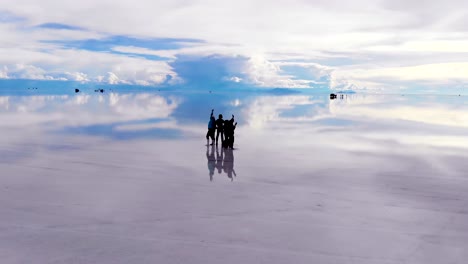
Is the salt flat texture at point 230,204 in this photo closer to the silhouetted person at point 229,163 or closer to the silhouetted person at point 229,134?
the silhouetted person at point 229,163

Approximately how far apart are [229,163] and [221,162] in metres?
0.35

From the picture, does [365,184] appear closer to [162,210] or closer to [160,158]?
[162,210]

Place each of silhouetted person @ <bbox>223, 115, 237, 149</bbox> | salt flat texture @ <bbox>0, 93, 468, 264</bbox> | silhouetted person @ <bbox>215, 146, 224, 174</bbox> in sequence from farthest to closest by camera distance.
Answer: silhouetted person @ <bbox>223, 115, 237, 149</bbox> < silhouetted person @ <bbox>215, 146, 224, 174</bbox> < salt flat texture @ <bbox>0, 93, 468, 264</bbox>

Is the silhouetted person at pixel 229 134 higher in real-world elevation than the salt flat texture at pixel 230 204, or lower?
higher

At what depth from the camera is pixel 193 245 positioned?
354 inches

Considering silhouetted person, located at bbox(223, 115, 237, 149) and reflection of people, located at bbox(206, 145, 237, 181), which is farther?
silhouetted person, located at bbox(223, 115, 237, 149)

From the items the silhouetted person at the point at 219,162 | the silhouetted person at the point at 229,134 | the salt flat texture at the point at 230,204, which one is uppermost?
the silhouetted person at the point at 229,134

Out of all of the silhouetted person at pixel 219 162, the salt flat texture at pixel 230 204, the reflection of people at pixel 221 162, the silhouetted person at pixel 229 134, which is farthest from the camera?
the silhouetted person at pixel 229 134

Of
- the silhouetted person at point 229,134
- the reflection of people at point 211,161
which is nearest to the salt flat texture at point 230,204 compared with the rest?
the reflection of people at point 211,161

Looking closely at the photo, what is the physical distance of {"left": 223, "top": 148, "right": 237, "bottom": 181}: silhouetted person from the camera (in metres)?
16.7

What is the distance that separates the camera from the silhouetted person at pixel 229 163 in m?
16.7

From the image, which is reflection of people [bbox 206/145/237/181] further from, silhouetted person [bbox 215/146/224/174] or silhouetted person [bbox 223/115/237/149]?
silhouetted person [bbox 223/115/237/149]

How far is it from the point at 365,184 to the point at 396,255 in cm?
646

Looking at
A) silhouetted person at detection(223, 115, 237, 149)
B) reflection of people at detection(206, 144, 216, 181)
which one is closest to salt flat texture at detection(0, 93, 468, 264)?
reflection of people at detection(206, 144, 216, 181)
